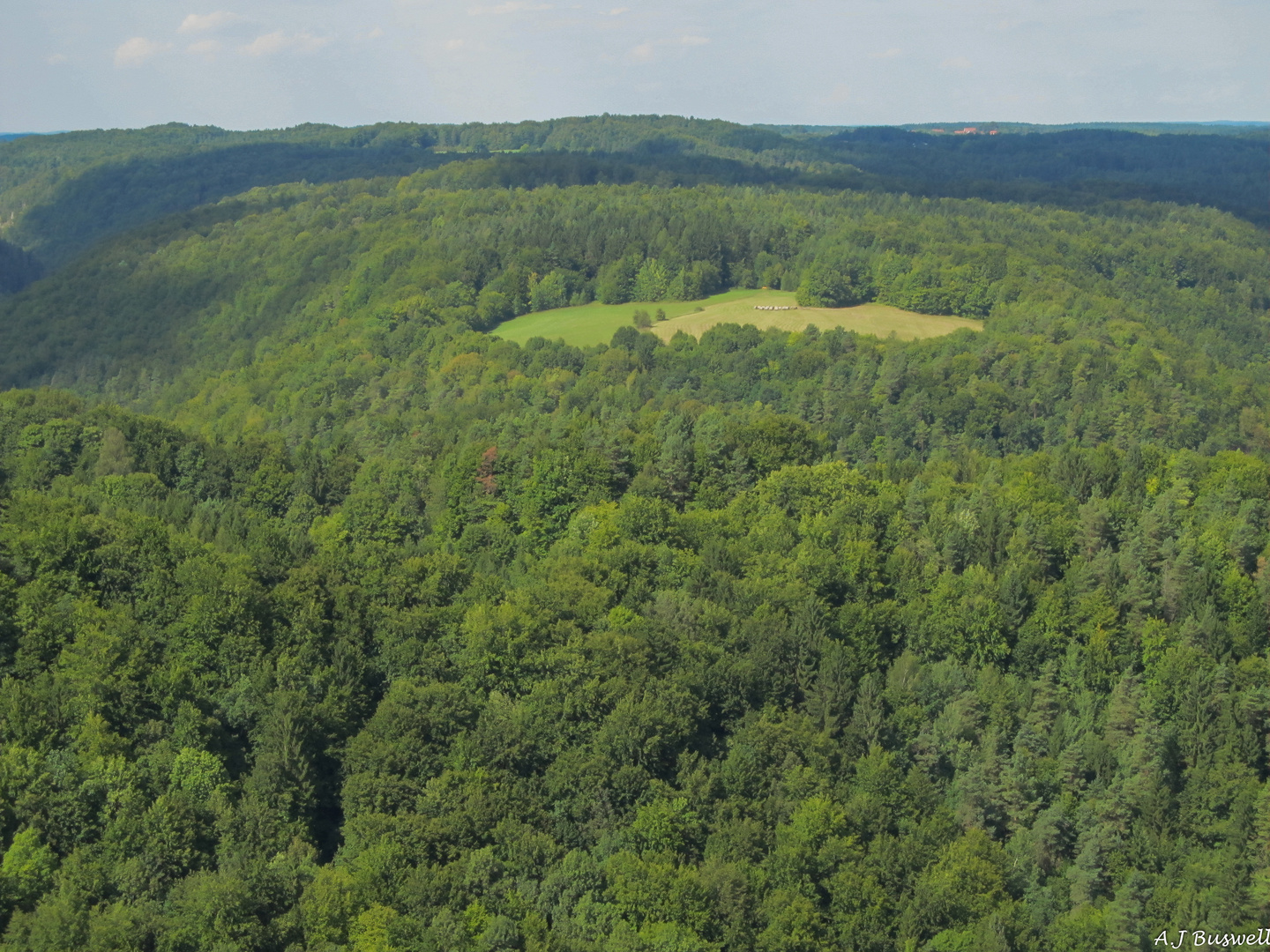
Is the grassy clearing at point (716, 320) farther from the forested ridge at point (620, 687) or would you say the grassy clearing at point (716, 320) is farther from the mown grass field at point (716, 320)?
the forested ridge at point (620, 687)

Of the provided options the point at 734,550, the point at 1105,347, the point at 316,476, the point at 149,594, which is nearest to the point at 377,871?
the point at 149,594

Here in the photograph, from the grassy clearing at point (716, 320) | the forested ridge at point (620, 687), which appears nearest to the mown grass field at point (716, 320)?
the grassy clearing at point (716, 320)

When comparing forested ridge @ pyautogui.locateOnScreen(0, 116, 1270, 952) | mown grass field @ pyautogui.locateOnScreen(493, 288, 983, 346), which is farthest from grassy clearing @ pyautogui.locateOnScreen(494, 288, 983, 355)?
forested ridge @ pyautogui.locateOnScreen(0, 116, 1270, 952)

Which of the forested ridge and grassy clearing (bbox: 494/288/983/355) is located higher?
grassy clearing (bbox: 494/288/983/355)

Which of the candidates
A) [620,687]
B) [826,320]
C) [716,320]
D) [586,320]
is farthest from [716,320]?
[620,687]

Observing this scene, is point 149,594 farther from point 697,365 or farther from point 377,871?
point 697,365

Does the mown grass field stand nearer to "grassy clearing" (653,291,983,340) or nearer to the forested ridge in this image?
"grassy clearing" (653,291,983,340)

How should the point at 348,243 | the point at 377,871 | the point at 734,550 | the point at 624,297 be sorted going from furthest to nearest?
1. the point at 348,243
2. the point at 624,297
3. the point at 734,550
4. the point at 377,871

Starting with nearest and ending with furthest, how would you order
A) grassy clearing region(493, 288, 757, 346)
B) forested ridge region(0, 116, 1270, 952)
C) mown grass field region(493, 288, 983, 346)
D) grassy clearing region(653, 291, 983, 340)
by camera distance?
1. forested ridge region(0, 116, 1270, 952)
2. grassy clearing region(493, 288, 757, 346)
3. mown grass field region(493, 288, 983, 346)
4. grassy clearing region(653, 291, 983, 340)
